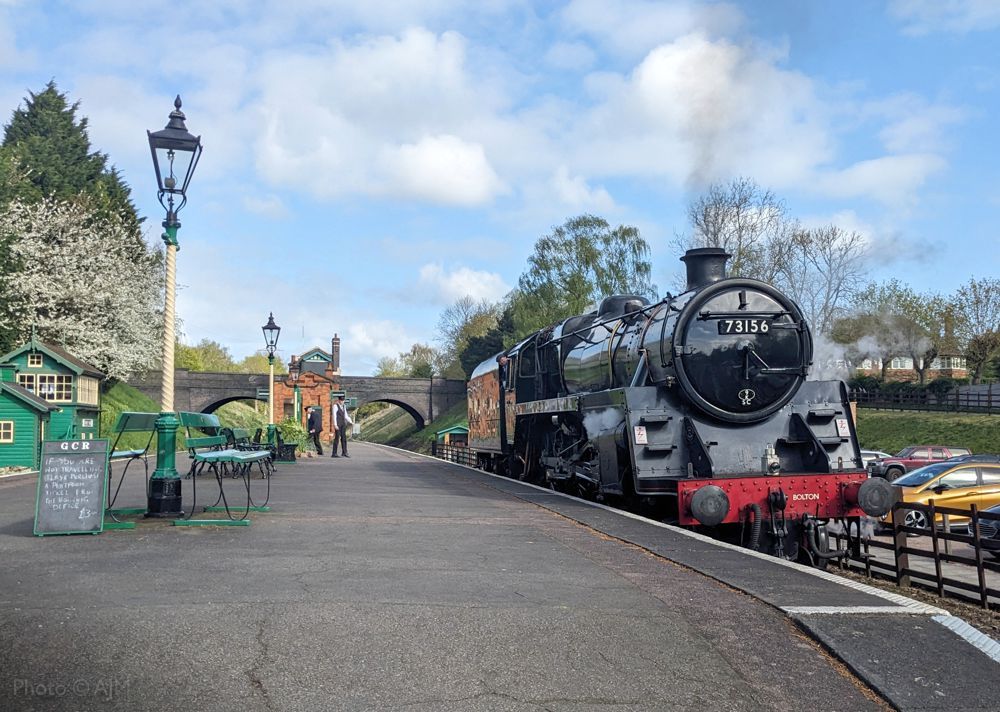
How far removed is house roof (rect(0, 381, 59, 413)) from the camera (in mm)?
22328

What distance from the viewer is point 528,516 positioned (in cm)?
1063

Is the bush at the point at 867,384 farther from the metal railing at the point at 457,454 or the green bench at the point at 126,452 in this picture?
the green bench at the point at 126,452

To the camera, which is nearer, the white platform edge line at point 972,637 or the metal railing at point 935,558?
the white platform edge line at point 972,637

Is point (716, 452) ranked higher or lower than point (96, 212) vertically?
Answer: lower

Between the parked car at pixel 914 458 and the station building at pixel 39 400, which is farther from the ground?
the station building at pixel 39 400

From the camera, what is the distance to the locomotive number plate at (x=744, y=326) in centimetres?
1016

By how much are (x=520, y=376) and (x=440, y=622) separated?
12.1 m

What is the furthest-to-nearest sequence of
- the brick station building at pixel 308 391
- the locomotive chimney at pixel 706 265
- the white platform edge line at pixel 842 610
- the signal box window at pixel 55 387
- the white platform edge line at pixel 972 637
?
1. the brick station building at pixel 308 391
2. the signal box window at pixel 55 387
3. the locomotive chimney at pixel 706 265
4. the white platform edge line at pixel 842 610
5. the white platform edge line at pixel 972 637

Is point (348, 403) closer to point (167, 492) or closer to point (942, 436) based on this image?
point (942, 436)

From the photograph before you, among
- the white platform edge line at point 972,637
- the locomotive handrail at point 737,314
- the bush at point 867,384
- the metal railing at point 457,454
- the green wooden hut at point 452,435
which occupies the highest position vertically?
the bush at point 867,384

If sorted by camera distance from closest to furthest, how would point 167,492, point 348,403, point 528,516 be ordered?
point 167,492 → point 528,516 → point 348,403

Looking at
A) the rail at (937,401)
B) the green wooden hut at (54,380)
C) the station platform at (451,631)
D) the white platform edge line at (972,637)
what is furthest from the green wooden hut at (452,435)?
the white platform edge line at (972,637)

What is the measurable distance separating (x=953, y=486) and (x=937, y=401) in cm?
2664

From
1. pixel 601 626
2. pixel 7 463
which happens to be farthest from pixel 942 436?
pixel 601 626
